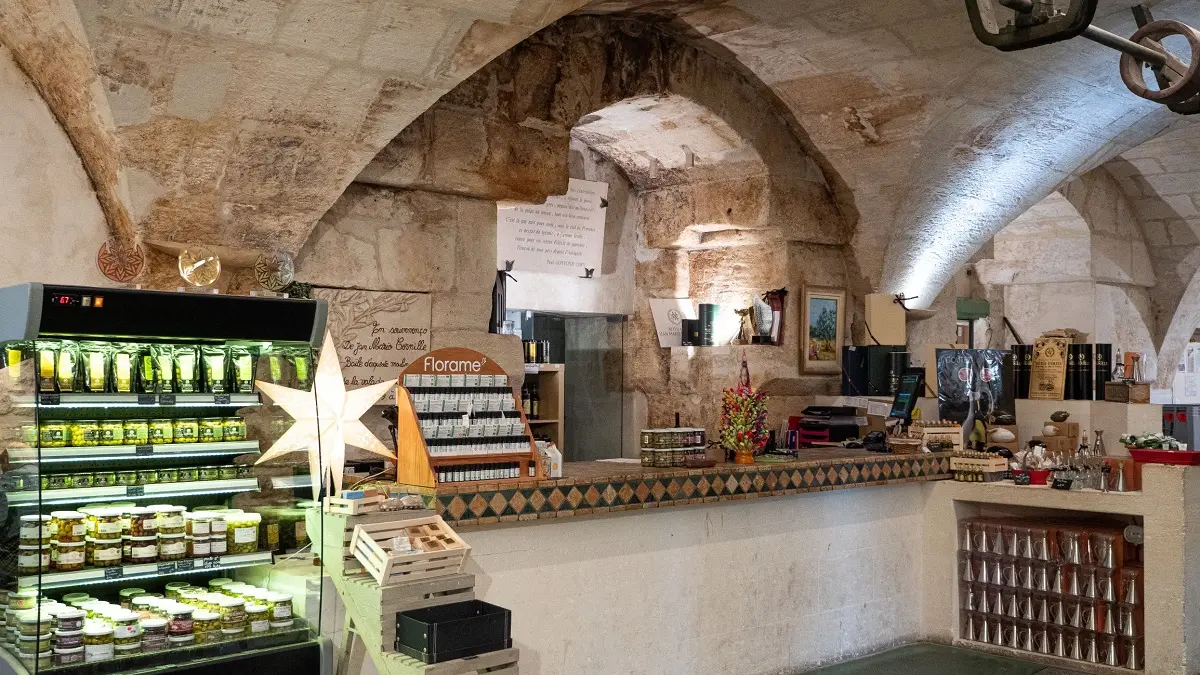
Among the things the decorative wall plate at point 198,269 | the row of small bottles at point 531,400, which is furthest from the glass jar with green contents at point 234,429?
the row of small bottles at point 531,400

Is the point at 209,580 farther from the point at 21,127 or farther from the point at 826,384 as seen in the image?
the point at 826,384

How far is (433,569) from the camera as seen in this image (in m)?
3.90

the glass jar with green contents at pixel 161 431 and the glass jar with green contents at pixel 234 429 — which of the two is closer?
the glass jar with green contents at pixel 161 431

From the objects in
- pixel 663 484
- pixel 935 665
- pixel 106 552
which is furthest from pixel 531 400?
Result: pixel 106 552

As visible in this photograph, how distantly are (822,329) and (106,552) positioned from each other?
18.8 feet

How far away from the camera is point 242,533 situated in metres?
3.91

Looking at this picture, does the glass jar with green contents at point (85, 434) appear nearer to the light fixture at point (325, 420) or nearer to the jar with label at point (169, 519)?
the jar with label at point (169, 519)

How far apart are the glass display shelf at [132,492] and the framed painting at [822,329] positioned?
5.07 metres

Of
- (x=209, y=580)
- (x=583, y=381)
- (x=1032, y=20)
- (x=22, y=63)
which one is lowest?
(x=209, y=580)

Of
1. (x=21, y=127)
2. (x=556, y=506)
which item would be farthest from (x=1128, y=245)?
(x=21, y=127)

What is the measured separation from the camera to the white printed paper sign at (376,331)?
5875 mm

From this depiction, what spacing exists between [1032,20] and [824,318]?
216 inches

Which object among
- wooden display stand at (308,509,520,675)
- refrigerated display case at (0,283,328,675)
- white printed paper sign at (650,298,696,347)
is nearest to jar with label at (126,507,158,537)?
Result: refrigerated display case at (0,283,328,675)

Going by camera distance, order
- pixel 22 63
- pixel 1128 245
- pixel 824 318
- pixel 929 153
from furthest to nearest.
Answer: pixel 1128 245 → pixel 824 318 → pixel 929 153 → pixel 22 63
